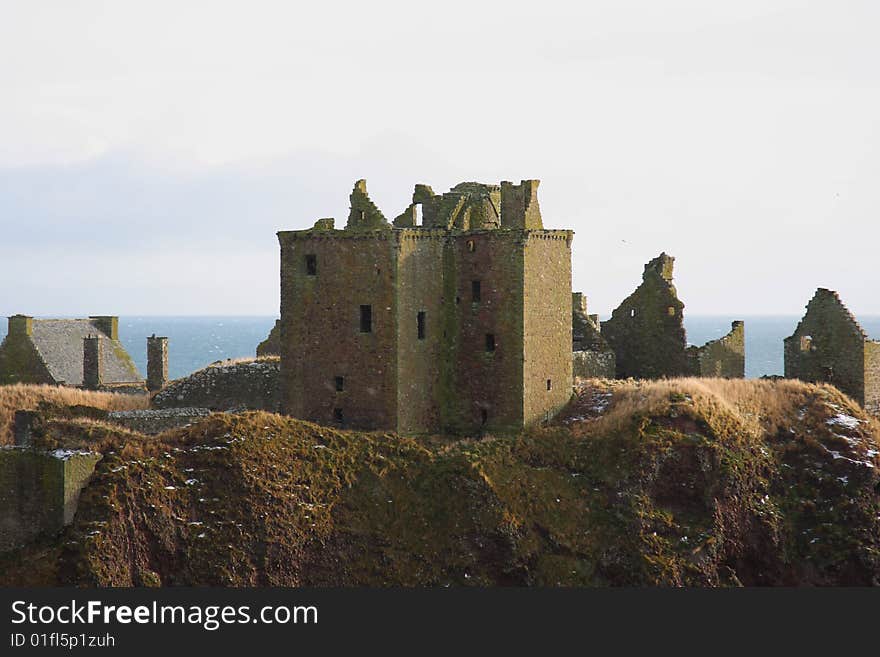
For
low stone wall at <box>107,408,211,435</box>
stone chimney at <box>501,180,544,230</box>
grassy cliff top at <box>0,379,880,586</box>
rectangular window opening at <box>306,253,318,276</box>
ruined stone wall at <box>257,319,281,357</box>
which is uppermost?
stone chimney at <box>501,180,544,230</box>

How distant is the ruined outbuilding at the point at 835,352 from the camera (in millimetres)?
49969

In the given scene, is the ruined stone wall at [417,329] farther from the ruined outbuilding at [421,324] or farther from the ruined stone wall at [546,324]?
the ruined stone wall at [546,324]

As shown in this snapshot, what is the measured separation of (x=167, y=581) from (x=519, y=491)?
11108mm

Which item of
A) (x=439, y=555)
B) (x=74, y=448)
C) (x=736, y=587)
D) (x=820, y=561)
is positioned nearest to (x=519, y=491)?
(x=439, y=555)

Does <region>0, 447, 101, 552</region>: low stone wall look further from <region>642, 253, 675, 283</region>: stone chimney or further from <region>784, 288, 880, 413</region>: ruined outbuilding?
<region>784, 288, 880, 413</region>: ruined outbuilding

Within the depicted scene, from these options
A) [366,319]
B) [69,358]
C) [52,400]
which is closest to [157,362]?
[69,358]

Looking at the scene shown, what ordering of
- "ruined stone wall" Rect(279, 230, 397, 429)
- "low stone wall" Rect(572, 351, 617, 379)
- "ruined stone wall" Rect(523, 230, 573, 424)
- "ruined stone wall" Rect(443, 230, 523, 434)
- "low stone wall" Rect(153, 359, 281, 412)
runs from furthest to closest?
"low stone wall" Rect(572, 351, 617, 379), "low stone wall" Rect(153, 359, 281, 412), "ruined stone wall" Rect(523, 230, 573, 424), "ruined stone wall" Rect(443, 230, 523, 434), "ruined stone wall" Rect(279, 230, 397, 429)

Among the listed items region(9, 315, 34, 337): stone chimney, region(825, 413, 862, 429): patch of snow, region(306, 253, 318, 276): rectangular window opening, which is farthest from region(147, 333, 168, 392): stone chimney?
region(825, 413, 862, 429): patch of snow

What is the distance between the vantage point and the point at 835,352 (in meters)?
50.9

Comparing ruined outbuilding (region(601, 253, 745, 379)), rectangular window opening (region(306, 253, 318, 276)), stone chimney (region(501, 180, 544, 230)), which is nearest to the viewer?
rectangular window opening (region(306, 253, 318, 276))

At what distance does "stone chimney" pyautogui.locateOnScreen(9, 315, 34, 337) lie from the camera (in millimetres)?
58250

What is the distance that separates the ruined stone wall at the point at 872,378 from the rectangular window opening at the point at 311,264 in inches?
905

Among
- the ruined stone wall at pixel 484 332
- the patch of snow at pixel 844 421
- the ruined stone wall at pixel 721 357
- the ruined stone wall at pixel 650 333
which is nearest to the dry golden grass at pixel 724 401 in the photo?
the patch of snow at pixel 844 421

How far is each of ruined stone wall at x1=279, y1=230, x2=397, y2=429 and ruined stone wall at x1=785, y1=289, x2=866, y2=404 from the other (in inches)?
784
